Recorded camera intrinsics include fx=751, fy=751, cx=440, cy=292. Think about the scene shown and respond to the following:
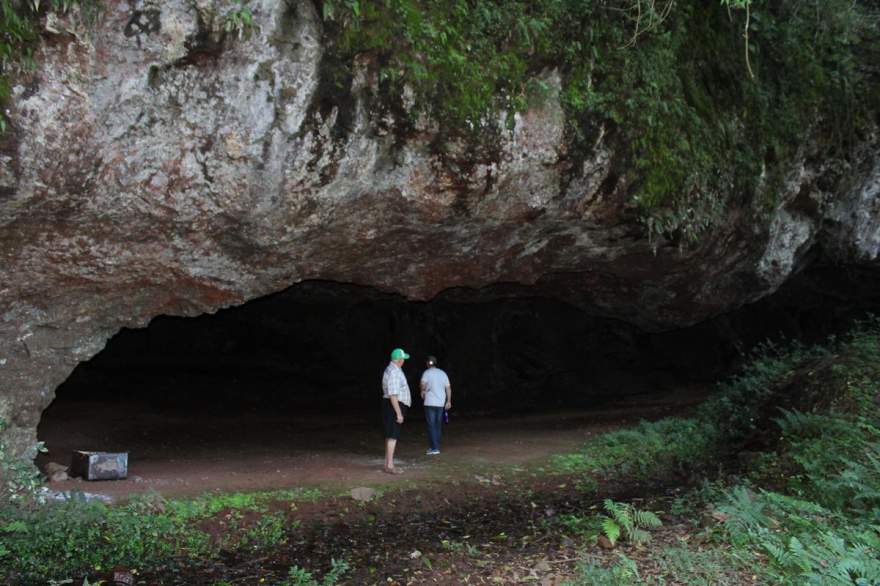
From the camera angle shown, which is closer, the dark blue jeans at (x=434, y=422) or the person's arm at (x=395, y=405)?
the person's arm at (x=395, y=405)

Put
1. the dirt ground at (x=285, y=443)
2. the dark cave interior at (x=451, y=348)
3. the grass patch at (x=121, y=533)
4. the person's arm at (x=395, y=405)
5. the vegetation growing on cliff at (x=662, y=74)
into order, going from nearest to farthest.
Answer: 1. the grass patch at (x=121, y=533)
2. the vegetation growing on cliff at (x=662, y=74)
3. the dirt ground at (x=285, y=443)
4. the person's arm at (x=395, y=405)
5. the dark cave interior at (x=451, y=348)

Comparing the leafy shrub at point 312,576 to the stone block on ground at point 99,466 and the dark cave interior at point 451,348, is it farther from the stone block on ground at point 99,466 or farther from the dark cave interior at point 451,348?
the dark cave interior at point 451,348

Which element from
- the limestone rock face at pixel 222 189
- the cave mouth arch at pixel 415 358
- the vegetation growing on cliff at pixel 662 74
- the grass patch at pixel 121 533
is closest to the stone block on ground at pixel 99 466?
the limestone rock face at pixel 222 189

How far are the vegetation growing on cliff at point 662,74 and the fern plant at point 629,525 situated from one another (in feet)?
13.6

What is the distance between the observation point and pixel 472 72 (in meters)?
7.98

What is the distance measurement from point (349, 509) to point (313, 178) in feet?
11.2

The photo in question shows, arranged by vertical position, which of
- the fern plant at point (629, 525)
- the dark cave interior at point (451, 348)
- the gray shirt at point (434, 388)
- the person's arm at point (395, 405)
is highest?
the dark cave interior at point (451, 348)

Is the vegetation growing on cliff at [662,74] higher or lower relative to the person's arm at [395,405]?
higher

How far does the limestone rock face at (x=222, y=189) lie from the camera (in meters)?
6.45

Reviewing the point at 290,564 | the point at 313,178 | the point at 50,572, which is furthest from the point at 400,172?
the point at 50,572

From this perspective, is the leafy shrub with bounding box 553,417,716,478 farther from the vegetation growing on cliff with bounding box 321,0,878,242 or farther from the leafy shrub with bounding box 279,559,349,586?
the leafy shrub with bounding box 279,559,349,586

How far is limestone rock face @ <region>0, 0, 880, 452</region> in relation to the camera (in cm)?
645

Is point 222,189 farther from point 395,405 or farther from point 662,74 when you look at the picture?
point 662,74

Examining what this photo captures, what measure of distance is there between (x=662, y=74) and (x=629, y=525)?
5.63 meters
